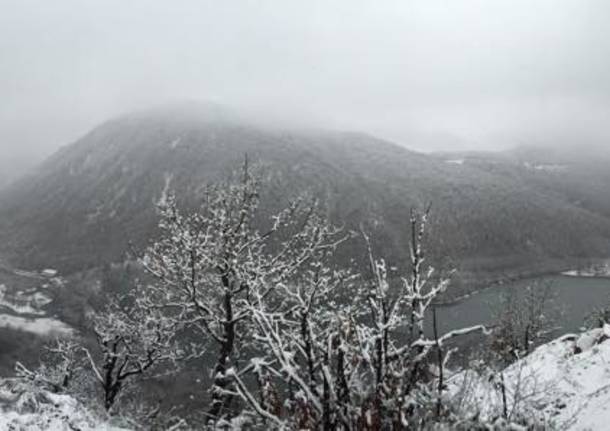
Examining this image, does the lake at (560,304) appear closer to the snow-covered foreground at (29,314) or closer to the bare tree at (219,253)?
the bare tree at (219,253)

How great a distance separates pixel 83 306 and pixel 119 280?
84.3ft

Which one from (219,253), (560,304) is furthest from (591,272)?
(219,253)

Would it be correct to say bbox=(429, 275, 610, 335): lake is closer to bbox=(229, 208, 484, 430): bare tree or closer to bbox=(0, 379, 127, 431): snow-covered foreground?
bbox=(0, 379, 127, 431): snow-covered foreground

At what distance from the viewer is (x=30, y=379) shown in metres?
20.7

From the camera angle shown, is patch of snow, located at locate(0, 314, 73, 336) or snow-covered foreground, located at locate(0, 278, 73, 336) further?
snow-covered foreground, located at locate(0, 278, 73, 336)

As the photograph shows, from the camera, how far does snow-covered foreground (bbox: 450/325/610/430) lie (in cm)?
479

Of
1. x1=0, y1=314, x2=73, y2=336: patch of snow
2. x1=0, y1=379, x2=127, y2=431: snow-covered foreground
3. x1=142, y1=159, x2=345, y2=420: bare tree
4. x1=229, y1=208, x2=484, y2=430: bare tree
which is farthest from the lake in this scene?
x1=229, y1=208, x2=484, y2=430: bare tree

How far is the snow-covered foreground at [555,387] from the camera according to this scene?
479 cm

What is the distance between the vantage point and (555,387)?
11031mm

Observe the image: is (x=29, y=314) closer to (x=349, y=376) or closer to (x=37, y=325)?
(x=37, y=325)

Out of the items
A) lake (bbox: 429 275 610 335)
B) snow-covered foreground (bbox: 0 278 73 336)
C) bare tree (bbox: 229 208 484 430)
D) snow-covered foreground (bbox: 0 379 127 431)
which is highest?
bare tree (bbox: 229 208 484 430)

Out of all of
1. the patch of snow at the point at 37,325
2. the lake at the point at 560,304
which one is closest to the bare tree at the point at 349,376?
the lake at the point at 560,304

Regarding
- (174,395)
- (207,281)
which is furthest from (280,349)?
(174,395)

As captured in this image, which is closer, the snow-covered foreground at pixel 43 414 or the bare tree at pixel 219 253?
the snow-covered foreground at pixel 43 414
